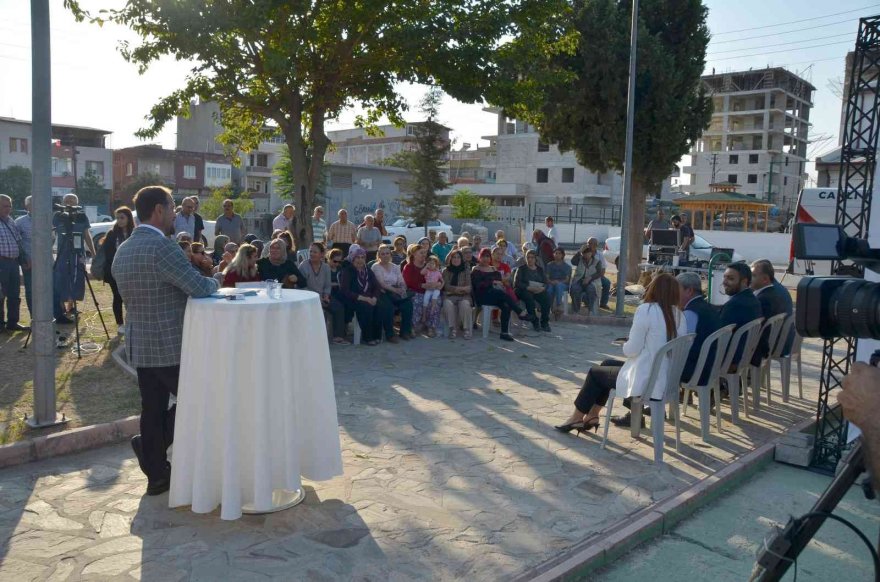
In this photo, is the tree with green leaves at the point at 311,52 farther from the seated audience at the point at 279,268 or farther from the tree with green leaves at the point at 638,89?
the tree with green leaves at the point at 638,89

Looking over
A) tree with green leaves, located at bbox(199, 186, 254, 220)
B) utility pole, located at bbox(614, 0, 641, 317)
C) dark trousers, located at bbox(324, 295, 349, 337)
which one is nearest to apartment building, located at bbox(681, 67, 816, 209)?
tree with green leaves, located at bbox(199, 186, 254, 220)

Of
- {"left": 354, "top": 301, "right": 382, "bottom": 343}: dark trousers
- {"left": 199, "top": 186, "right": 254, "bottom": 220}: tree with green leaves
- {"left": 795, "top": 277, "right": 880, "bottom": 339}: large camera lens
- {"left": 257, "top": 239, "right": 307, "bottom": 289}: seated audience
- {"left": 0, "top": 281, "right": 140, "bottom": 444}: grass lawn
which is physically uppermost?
{"left": 199, "top": 186, "right": 254, "bottom": 220}: tree with green leaves

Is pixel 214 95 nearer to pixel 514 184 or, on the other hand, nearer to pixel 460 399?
pixel 460 399

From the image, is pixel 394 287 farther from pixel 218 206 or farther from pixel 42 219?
pixel 218 206

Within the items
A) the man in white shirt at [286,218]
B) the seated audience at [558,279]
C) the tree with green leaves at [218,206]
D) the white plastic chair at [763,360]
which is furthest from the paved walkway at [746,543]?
the tree with green leaves at [218,206]

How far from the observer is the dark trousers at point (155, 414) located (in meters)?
4.58

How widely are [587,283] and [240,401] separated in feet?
34.0

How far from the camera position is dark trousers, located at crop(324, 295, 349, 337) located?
10.1m

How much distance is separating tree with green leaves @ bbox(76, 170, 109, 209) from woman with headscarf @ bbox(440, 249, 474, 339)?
1959 inches

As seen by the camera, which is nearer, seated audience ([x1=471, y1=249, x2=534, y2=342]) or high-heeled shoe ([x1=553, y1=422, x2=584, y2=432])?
high-heeled shoe ([x1=553, y1=422, x2=584, y2=432])

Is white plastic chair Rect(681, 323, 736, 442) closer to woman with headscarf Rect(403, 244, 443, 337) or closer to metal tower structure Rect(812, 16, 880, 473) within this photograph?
metal tower structure Rect(812, 16, 880, 473)

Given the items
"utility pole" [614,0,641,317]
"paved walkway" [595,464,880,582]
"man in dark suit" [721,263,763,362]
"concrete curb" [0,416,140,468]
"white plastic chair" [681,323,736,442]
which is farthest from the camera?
"utility pole" [614,0,641,317]

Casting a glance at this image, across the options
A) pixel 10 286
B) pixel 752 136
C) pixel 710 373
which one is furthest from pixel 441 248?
pixel 752 136

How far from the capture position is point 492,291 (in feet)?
36.6
